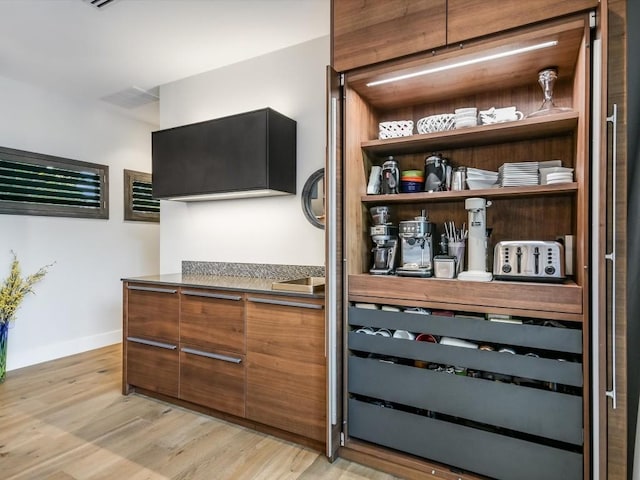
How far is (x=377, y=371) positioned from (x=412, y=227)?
2.52ft

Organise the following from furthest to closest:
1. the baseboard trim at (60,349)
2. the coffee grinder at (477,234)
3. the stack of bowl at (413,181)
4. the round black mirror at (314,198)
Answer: the baseboard trim at (60,349) < the round black mirror at (314,198) < the stack of bowl at (413,181) < the coffee grinder at (477,234)

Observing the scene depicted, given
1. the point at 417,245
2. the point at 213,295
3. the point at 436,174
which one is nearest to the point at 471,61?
the point at 436,174

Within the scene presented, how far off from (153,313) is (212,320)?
58 cm

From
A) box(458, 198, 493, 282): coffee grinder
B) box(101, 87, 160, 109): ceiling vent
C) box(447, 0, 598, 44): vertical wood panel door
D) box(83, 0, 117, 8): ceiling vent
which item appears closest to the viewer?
box(447, 0, 598, 44): vertical wood panel door

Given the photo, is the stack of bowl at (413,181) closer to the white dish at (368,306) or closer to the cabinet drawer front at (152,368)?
the white dish at (368,306)

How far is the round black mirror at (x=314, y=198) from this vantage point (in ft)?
9.04

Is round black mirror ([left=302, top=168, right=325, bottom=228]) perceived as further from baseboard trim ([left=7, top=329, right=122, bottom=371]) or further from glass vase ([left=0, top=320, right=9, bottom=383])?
baseboard trim ([left=7, top=329, right=122, bottom=371])

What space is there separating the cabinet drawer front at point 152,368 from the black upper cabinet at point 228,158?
3.98ft

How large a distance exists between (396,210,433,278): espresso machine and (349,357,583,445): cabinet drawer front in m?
0.50

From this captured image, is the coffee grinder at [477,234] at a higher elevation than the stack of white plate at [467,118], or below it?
below

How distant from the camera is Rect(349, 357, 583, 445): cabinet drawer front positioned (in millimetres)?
1526

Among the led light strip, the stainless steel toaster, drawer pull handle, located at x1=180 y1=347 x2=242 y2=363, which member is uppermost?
the led light strip

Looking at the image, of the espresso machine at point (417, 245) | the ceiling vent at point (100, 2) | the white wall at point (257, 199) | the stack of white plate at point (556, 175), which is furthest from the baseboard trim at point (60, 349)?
the stack of white plate at point (556, 175)

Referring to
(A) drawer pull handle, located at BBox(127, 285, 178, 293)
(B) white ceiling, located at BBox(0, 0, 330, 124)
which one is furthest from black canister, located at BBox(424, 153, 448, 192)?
(A) drawer pull handle, located at BBox(127, 285, 178, 293)
